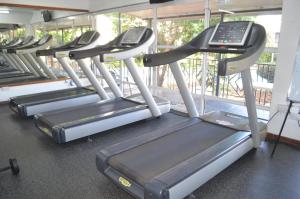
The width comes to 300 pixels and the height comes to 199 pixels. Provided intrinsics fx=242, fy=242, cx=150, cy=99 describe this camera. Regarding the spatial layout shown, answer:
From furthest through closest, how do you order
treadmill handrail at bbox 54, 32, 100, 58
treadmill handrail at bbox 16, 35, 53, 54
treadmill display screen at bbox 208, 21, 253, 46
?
treadmill handrail at bbox 16, 35, 53, 54, treadmill handrail at bbox 54, 32, 100, 58, treadmill display screen at bbox 208, 21, 253, 46

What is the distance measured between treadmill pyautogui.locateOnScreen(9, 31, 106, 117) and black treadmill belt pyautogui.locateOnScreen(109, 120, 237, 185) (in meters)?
2.44

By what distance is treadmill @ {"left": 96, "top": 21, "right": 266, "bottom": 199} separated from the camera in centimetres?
198

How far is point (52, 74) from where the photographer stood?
575cm

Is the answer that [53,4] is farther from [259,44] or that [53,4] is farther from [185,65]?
[259,44]

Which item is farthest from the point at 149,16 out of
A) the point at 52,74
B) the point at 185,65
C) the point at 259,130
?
the point at 259,130

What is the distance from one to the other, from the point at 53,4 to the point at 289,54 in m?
4.66

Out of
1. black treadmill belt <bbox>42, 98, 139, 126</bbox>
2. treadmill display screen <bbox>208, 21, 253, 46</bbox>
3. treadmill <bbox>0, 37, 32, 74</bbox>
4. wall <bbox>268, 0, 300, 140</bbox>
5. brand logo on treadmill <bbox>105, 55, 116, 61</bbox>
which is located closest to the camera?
treadmill display screen <bbox>208, 21, 253, 46</bbox>

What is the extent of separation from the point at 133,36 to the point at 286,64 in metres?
2.21

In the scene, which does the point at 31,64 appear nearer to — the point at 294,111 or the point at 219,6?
the point at 219,6

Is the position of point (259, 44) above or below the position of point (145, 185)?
above

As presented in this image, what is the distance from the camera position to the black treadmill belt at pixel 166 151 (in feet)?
6.84

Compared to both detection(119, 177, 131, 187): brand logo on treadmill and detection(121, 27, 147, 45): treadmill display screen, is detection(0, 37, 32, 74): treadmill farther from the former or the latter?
detection(119, 177, 131, 187): brand logo on treadmill

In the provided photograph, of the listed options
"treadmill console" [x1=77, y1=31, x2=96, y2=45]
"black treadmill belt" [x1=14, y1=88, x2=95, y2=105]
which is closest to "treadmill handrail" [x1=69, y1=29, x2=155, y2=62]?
"treadmill console" [x1=77, y1=31, x2=96, y2=45]

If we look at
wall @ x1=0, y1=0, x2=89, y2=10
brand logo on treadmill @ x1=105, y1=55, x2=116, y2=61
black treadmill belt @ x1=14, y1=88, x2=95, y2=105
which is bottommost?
black treadmill belt @ x1=14, y1=88, x2=95, y2=105
